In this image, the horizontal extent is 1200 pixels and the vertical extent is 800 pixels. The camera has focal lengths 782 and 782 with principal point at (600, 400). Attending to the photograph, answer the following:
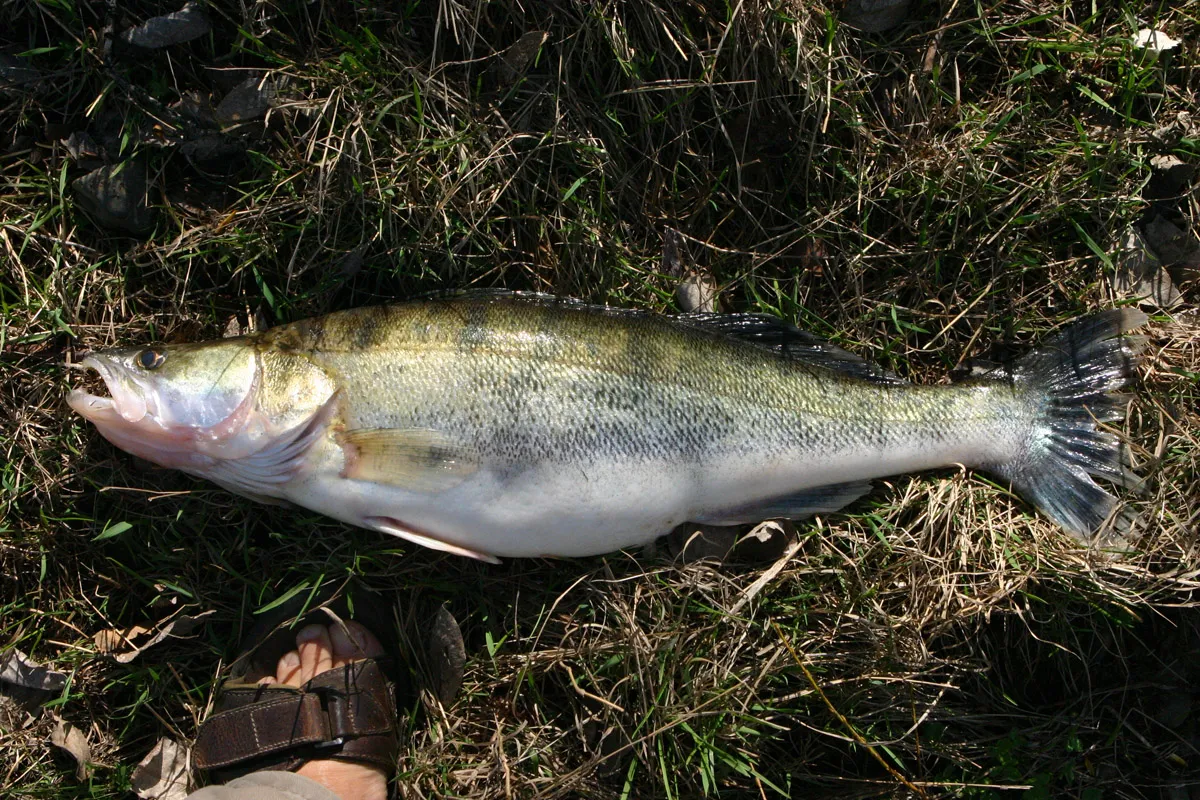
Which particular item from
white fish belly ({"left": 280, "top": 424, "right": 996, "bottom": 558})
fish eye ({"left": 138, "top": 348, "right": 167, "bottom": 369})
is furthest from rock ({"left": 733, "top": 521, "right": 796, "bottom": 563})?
fish eye ({"left": 138, "top": 348, "right": 167, "bottom": 369})

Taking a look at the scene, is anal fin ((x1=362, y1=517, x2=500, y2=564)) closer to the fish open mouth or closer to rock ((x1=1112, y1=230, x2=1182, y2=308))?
the fish open mouth

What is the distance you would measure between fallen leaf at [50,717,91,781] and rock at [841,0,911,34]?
4265 mm

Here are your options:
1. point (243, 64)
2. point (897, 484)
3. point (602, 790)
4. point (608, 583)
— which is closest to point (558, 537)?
point (608, 583)

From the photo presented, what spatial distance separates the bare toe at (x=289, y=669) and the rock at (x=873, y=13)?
137 inches

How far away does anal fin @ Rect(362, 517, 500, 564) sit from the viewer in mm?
2881

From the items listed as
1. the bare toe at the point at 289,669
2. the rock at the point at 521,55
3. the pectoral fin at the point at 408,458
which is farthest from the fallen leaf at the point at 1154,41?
the bare toe at the point at 289,669

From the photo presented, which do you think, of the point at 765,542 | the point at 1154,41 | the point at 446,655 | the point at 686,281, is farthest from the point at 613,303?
the point at 1154,41

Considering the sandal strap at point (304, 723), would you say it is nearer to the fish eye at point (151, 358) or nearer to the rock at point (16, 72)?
the fish eye at point (151, 358)

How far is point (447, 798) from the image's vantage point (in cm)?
304

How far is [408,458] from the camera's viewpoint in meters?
→ 2.80

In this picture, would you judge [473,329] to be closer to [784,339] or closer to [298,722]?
[784,339]

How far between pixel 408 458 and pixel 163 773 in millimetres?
1711

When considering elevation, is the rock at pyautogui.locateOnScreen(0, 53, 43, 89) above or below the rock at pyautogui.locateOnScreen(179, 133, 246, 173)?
above

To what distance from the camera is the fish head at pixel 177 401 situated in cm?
276
